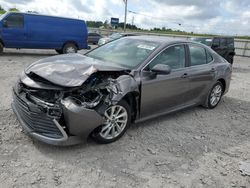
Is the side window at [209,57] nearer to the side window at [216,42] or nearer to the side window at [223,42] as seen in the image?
the side window at [216,42]

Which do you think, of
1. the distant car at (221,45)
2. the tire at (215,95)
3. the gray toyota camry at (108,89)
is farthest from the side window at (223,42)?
the gray toyota camry at (108,89)

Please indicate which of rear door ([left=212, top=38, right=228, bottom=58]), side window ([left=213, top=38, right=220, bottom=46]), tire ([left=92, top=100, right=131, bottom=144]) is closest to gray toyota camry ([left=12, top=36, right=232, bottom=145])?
tire ([left=92, top=100, right=131, bottom=144])

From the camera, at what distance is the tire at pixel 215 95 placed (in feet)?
19.4

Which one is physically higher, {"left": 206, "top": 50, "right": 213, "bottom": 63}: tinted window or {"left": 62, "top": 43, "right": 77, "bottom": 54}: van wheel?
{"left": 206, "top": 50, "right": 213, "bottom": 63}: tinted window

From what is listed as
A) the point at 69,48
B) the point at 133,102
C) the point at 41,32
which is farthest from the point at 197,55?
the point at 69,48

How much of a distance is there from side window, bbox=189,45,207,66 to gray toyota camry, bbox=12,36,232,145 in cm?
2

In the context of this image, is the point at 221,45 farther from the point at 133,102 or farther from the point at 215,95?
the point at 133,102

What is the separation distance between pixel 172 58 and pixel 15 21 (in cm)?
969

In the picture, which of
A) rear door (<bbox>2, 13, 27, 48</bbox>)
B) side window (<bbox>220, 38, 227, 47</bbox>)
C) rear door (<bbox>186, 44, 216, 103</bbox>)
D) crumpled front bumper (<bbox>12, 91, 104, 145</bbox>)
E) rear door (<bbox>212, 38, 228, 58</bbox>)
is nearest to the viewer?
crumpled front bumper (<bbox>12, 91, 104, 145</bbox>)

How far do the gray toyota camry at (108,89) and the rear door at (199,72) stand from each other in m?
0.02

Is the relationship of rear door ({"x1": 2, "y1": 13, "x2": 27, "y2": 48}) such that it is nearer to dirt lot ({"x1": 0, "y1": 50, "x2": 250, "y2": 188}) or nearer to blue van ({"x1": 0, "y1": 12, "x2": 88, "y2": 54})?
blue van ({"x1": 0, "y1": 12, "x2": 88, "y2": 54})

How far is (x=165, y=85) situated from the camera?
4.50m

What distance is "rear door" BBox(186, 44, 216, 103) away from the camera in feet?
16.8

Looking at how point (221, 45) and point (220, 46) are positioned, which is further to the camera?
point (221, 45)
